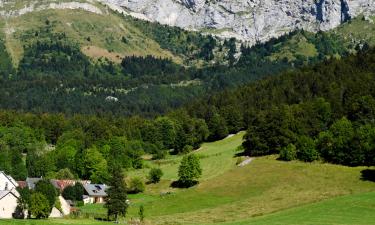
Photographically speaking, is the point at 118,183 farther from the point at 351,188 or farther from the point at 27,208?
the point at 351,188

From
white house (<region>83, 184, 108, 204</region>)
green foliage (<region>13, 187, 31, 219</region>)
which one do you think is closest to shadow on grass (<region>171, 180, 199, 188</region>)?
white house (<region>83, 184, 108, 204</region>)

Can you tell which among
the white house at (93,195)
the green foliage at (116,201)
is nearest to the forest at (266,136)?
the white house at (93,195)

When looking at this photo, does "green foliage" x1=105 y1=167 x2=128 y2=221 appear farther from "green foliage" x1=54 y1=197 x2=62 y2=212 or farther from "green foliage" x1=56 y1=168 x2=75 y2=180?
"green foliage" x1=56 y1=168 x2=75 y2=180

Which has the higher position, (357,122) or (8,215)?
(357,122)

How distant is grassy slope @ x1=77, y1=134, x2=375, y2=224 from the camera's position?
96.0m

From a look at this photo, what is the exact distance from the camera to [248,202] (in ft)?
337

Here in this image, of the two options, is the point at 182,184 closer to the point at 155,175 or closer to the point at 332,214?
the point at 155,175

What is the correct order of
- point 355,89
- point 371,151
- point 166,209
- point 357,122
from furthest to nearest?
point 355,89 < point 357,122 < point 371,151 < point 166,209

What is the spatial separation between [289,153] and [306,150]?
3.61 m

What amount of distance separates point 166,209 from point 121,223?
55.5 ft

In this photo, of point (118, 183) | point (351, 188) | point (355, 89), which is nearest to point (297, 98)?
point (355, 89)

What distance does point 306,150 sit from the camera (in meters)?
130

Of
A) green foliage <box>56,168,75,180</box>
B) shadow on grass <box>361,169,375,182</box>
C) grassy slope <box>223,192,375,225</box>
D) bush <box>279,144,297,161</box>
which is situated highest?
bush <box>279,144,297,161</box>

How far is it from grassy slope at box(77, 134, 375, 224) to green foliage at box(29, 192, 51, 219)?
13648 mm
